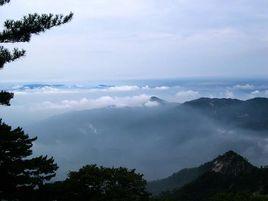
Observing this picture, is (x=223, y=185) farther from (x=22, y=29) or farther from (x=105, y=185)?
(x=22, y=29)

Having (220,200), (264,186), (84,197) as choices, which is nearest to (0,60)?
(84,197)

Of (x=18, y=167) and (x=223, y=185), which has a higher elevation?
(x=223, y=185)

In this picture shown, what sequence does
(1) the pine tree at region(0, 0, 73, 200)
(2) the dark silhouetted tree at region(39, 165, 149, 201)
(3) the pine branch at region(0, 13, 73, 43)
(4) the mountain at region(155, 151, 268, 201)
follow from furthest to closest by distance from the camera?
(4) the mountain at region(155, 151, 268, 201)
(2) the dark silhouetted tree at region(39, 165, 149, 201)
(1) the pine tree at region(0, 0, 73, 200)
(3) the pine branch at region(0, 13, 73, 43)

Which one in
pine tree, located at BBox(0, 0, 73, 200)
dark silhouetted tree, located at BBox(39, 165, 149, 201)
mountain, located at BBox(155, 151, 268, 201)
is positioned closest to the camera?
pine tree, located at BBox(0, 0, 73, 200)

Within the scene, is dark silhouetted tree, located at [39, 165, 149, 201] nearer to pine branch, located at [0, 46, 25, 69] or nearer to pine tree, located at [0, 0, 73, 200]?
pine tree, located at [0, 0, 73, 200]

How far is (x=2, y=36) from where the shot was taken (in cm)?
2153

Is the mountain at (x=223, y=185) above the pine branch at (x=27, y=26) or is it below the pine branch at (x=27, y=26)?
below

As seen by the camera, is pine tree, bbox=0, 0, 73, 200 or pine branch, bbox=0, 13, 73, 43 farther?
pine tree, bbox=0, 0, 73, 200

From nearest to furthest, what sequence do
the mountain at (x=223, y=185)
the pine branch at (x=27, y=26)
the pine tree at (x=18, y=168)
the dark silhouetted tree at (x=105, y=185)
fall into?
the pine branch at (x=27, y=26) < the pine tree at (x=18, y=168) < the dark silhouetted tree at (x=105, y=185) < the mountain at (x=223, y=185)

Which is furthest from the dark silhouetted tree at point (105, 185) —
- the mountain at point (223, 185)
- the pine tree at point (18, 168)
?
the mountain at point (223, 185)

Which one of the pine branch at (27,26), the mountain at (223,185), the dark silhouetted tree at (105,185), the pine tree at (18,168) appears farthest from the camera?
the mountain at (223,185)

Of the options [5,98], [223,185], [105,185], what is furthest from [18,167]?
[223,185]

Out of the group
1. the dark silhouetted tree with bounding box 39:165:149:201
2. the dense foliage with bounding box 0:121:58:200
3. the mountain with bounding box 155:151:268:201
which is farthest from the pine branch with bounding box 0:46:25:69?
the mountain with bounding box 155:151:268:201

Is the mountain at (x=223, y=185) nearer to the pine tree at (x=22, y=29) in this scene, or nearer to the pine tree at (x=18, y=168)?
the pine tree at (x=18, y=168)
